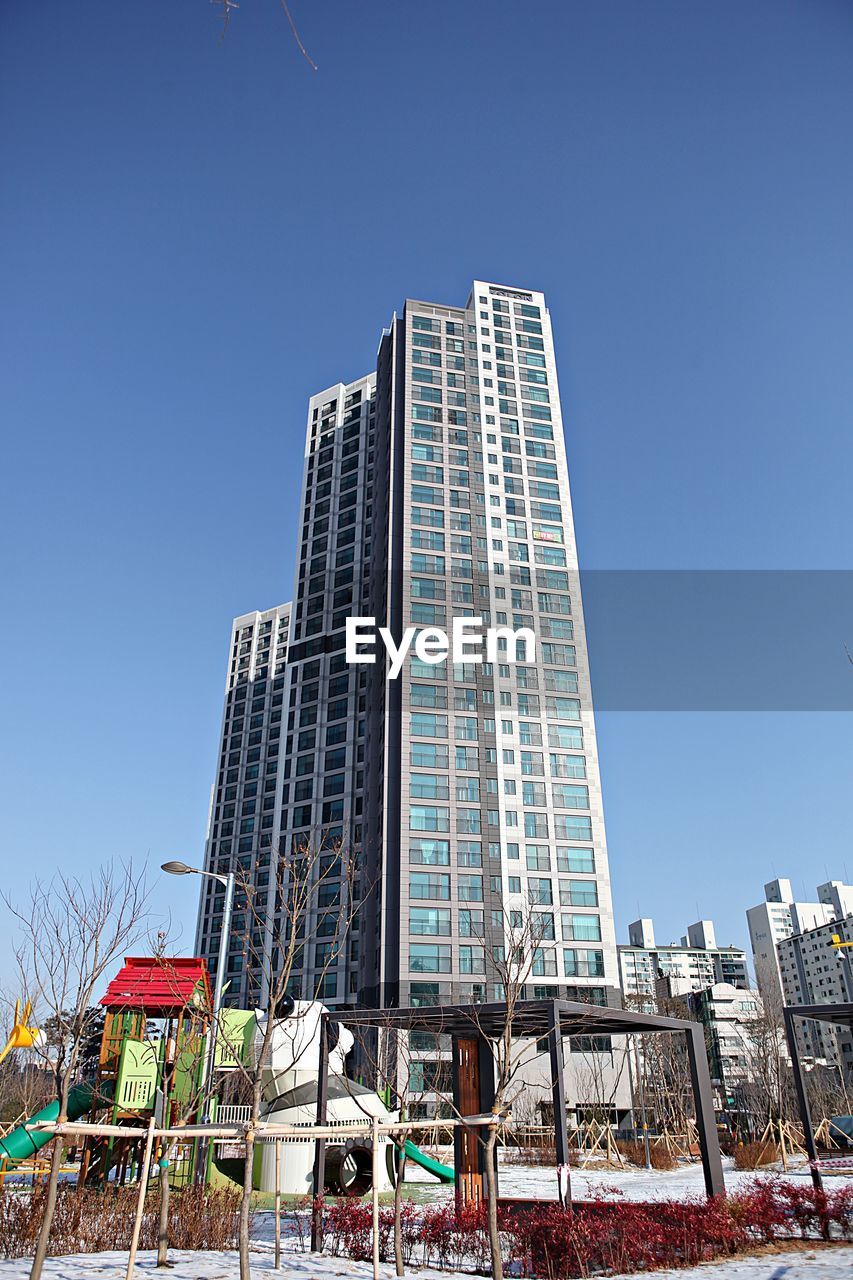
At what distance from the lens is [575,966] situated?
219 ft

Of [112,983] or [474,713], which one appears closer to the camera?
[112,983]

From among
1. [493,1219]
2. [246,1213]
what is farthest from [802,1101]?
[246,1213]

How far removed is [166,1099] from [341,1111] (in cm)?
1406

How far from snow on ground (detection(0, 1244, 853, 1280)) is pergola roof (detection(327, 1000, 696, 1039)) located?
14.2 ft

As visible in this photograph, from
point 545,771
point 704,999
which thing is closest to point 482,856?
point 545,771

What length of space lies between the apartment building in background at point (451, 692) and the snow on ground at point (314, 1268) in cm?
4146

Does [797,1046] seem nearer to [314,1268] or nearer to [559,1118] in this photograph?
[559,1118]

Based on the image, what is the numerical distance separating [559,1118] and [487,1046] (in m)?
2.98

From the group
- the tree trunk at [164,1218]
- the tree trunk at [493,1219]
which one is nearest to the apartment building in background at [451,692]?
the tree trunk at [164,1218]

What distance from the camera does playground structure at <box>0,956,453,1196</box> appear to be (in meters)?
21.4

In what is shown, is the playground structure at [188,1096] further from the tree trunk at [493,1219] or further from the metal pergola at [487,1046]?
the tree trunk at [493,1219]

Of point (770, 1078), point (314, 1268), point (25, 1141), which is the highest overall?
point (770, 1078)

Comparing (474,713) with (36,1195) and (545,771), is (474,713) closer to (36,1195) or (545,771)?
(545,771)

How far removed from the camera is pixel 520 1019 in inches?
763
